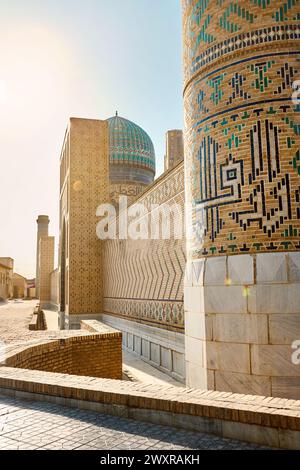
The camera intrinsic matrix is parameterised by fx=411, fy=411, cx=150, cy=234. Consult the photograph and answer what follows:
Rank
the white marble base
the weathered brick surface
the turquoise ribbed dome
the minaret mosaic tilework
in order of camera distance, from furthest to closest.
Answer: the turquoise ribbed dome → the weathered brick surface → the minaret mosaic tilework → the white marble base

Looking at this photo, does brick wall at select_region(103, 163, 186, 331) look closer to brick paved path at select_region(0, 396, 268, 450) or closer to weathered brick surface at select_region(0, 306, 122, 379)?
weathered brick surface at select_region(0, 306, 122, 379)

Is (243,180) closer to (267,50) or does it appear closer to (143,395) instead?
(267,50)

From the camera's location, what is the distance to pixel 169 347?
755 centimetres

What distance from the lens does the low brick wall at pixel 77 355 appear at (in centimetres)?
466

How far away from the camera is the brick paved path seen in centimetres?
206

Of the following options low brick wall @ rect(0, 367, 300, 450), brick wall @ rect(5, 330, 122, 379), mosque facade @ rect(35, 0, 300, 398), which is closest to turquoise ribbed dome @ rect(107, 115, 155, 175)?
brick wall @ rect(5, 330, 122, 379)

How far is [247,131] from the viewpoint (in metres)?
3.70

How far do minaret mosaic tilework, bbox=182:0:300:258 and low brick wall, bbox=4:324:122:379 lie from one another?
2216 mm

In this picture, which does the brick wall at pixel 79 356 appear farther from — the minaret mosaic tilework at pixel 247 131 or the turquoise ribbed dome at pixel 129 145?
the turquoise ribbed dome at pixel 129 145

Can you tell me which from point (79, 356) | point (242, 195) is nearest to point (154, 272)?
point (79, 356)

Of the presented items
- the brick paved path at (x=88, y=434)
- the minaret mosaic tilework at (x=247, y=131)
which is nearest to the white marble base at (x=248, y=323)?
the minaret mosaic tilework at (x=247, y=131)

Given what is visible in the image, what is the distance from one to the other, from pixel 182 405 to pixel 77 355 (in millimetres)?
3361

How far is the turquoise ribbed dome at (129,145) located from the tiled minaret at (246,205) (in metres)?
15.7
